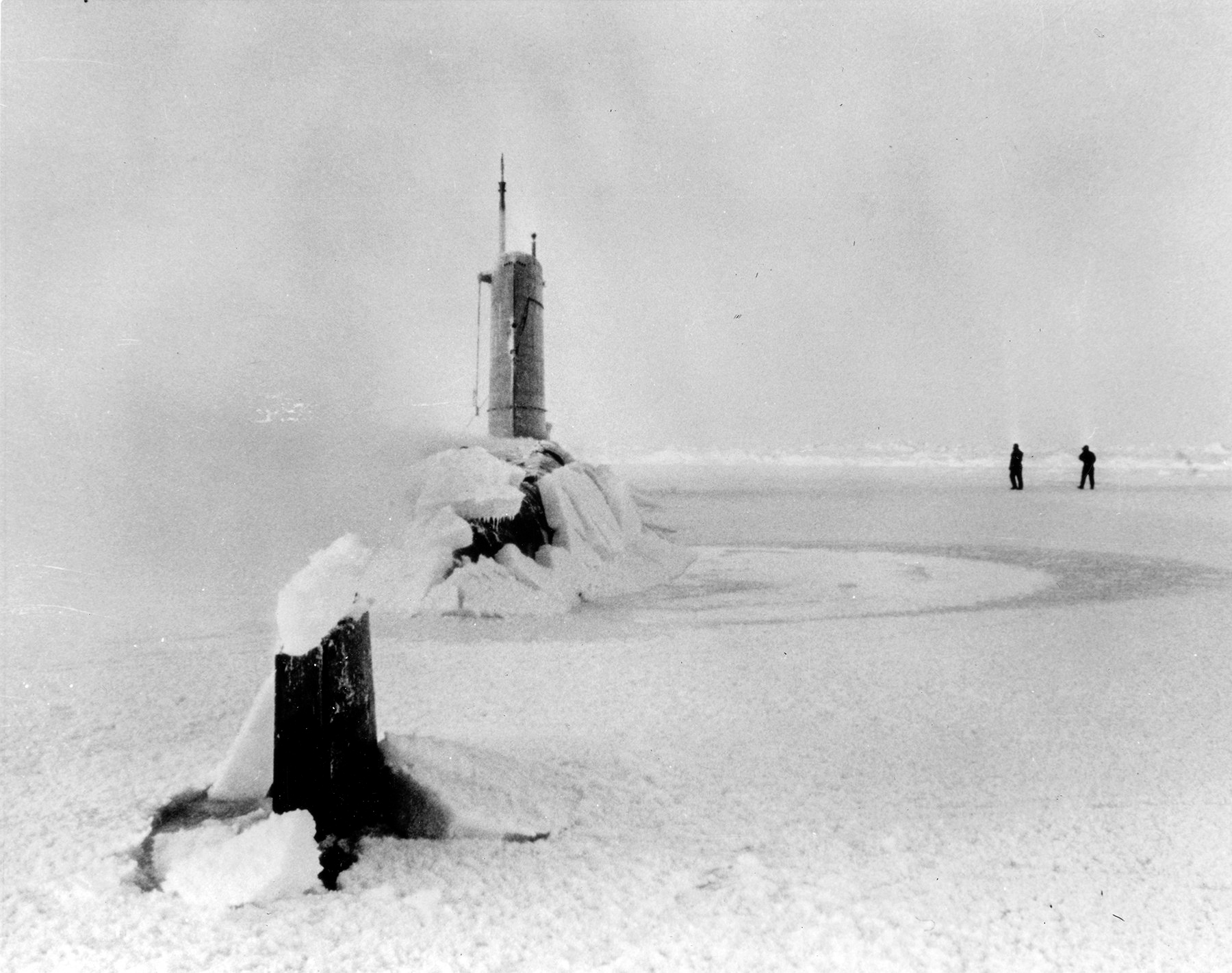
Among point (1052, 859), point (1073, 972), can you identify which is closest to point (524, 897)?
point (1073, 972)

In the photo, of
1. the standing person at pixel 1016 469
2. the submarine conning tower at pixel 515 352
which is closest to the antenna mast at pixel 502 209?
the submarine conning tower at pixel 515 352

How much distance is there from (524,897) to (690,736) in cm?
171

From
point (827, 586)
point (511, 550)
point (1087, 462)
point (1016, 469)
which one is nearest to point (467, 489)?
point (511, 550)

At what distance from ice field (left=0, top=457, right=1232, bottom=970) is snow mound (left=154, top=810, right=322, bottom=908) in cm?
8

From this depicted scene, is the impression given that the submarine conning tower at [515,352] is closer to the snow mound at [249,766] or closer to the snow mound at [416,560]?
the snow mound at [416,560]

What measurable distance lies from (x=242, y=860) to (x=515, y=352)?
40.4ft

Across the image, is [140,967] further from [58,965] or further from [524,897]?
[524,897]

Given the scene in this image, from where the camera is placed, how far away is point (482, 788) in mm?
3344

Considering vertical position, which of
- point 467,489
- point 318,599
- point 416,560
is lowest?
point 416,560

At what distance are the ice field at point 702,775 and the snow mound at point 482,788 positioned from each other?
0.15ft

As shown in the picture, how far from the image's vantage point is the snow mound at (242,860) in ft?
8.76

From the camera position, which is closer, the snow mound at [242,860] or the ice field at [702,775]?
the ice field at [702,775]

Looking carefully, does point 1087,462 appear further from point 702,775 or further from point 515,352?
point 702,775

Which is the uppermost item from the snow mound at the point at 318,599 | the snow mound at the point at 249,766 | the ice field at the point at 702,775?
the snow mound at the point at 318,599
